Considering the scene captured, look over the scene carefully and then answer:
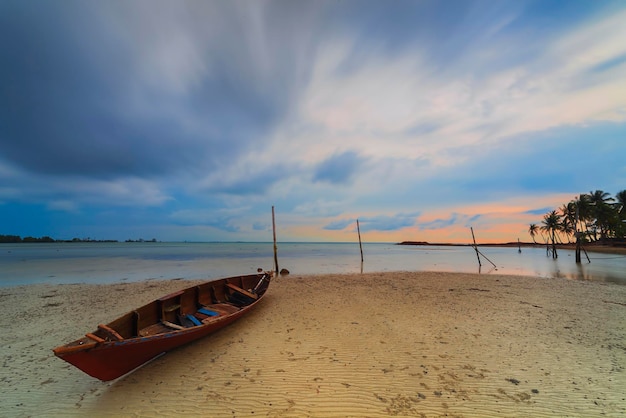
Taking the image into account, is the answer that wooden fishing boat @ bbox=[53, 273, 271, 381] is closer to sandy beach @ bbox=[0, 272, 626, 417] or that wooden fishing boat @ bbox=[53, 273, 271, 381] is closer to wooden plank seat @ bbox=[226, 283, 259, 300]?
wooden plank seat @ bbox=[226, 283, 259, 300]

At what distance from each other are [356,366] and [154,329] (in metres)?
4.60

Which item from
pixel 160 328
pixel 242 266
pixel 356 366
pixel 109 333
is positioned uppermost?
pixel 109 333

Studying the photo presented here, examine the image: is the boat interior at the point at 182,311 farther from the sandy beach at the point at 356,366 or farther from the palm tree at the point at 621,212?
the palm tree at the point at 621,212

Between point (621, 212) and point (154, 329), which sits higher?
point (621, 212)

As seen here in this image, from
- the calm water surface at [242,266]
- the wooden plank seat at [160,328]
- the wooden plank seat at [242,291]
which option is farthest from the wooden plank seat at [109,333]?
the calm water surface at [242,266]

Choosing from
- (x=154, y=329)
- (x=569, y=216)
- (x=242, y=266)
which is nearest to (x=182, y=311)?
(x=154, y=329)

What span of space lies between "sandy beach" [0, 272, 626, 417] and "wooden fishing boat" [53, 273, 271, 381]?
0.48 meters

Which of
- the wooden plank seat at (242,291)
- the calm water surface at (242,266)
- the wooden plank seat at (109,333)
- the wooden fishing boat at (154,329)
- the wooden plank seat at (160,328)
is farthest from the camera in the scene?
the calm water surface at (242,266)

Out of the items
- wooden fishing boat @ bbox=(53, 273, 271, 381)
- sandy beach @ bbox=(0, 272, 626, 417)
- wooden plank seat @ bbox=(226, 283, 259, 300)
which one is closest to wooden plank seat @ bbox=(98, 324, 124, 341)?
wooden fishing boat @ bbox=(53, 273, 271, 381)

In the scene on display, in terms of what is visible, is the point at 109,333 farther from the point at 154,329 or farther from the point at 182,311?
the point at 182,311

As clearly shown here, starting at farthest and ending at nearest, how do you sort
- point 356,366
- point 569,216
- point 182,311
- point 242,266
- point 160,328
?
point 569,216 → point 242,266 → point 182,311 → point 160,328 → point 356,366

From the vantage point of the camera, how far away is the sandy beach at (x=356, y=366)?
3.92m

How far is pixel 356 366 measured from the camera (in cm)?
500

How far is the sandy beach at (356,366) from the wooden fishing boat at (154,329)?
1.58 ft
